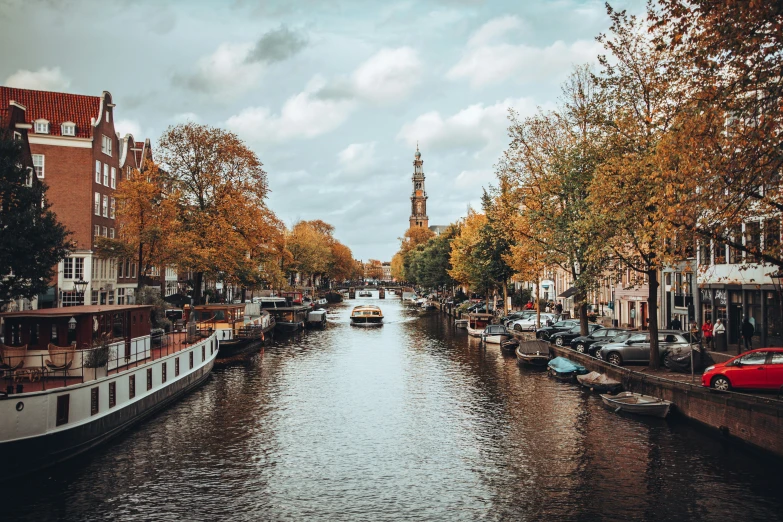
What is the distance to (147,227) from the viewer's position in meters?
53.4

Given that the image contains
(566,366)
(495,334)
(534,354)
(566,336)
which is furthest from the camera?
(495,334)

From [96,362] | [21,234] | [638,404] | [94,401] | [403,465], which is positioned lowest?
[403,465]

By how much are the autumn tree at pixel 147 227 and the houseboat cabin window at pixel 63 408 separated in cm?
2999

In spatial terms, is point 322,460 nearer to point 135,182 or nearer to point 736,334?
point 736,334

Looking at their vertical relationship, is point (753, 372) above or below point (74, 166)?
below

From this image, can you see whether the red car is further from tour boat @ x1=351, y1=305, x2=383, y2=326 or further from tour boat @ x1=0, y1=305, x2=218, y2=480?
tour boat @ x1=351, y1=305, x2=383, y2=326

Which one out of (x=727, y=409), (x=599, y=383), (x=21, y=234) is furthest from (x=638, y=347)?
(x=21, y=234)

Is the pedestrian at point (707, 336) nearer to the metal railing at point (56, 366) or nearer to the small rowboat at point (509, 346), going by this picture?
the small rowboat at point (509, 346)

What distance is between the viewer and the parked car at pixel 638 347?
125 feet

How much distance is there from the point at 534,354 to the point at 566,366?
6404 millimetres

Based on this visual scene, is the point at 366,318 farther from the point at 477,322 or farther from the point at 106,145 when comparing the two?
the point at 106,145

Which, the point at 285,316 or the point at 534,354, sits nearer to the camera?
the point at 534,354

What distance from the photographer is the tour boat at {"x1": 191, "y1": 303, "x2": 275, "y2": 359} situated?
173ft

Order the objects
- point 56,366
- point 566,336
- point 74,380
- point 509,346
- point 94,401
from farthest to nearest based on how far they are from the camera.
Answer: point 509,346 → point 566,336 → point 56,366 → point 74,380 → point 94,401
